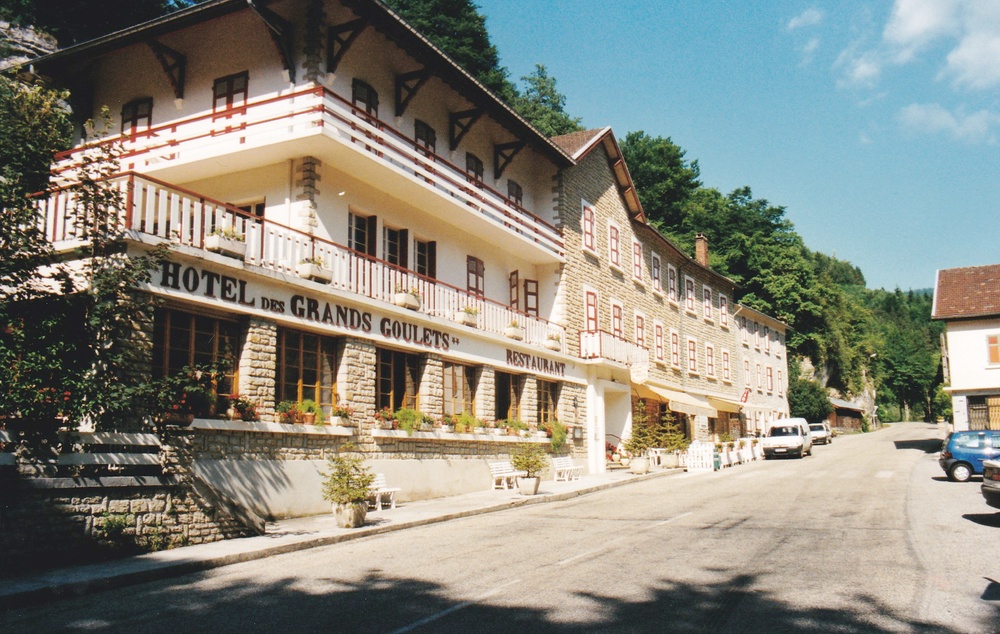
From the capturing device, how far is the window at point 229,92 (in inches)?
685

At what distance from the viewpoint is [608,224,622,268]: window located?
30.0 m

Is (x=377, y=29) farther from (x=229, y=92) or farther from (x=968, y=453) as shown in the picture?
(x=968, y=453)

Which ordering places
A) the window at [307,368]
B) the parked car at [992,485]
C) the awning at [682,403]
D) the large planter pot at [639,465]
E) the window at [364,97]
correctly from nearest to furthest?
1. the parked car at [992,485]
2. the window at [307,368]
3. the window at [364,97]
4. the large planter pot at [639,465]
5. the awning at [682,403]

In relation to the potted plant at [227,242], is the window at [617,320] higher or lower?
higher

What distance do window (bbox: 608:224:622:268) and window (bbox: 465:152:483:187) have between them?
852 centimetres

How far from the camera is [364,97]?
707 inches

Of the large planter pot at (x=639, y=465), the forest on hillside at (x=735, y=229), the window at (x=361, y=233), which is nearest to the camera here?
the window at (x=361, y=233)

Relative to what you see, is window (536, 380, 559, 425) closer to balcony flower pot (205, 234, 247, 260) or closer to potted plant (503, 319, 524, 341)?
potted plant (503, 319, 524, 341)

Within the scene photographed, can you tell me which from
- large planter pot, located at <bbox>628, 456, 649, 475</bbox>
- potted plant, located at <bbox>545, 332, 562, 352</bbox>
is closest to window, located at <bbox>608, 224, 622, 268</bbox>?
potted plant, located at <bbox>545, 332, 562, 352</bbox>

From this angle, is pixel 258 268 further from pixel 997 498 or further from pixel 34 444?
pixel 997 498

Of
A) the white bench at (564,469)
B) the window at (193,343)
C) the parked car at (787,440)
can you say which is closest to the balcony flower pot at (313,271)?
the window at (193,343)

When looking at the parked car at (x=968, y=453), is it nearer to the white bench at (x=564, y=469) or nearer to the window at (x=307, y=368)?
the white bench at (x=564, y=469)

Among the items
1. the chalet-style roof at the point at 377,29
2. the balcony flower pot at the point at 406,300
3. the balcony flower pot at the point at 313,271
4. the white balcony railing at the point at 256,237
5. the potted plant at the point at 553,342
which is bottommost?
the potted plant at the point at 553,342

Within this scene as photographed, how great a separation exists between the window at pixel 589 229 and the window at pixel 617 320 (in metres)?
2.64
